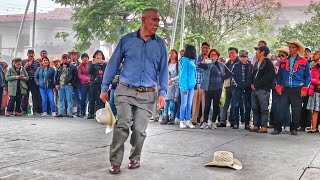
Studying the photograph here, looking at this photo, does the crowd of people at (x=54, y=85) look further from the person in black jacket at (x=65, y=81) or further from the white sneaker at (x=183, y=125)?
the white sneaker at (x=183, y=125)

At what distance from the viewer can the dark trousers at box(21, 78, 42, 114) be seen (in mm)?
12844

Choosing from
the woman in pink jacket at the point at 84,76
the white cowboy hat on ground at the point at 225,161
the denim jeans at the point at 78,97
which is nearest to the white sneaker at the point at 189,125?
the woman in pink jacket at the point at 84,76

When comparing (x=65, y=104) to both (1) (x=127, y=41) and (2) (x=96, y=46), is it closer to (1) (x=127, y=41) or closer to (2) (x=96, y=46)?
(1) (x=127, y=41)

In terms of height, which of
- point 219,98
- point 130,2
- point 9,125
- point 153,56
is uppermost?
point 130,2

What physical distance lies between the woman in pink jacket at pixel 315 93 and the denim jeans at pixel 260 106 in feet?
3.16

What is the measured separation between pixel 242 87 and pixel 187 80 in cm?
122

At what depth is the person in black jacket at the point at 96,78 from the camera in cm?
1144

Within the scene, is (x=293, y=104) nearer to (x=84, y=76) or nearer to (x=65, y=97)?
(x=84, y=76)

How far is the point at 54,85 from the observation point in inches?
490

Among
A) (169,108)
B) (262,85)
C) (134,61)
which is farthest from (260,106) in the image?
(134,61)

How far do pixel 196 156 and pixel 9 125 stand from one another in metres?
5.57

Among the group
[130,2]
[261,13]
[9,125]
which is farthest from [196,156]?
[261,13]

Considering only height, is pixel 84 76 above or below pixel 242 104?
above

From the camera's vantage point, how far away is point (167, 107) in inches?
420
